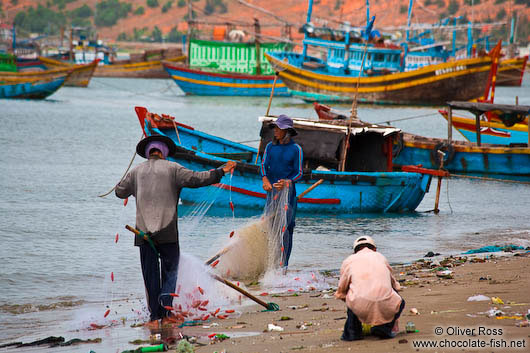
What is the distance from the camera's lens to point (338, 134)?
13.2m

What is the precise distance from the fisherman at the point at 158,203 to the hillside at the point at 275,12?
344ft

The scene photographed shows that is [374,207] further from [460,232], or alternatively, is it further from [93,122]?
[93,122]

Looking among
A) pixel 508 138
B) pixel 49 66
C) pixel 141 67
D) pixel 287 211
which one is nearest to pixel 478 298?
pixel 287 211

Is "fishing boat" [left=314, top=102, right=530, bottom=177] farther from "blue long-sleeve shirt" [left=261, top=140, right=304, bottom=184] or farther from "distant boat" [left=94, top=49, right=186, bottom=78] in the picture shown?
"distant boat" [left=94, top=49, right=186, bottom=78]

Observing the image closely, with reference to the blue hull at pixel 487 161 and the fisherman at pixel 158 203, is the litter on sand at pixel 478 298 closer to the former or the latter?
the fisherman at pixel 158 203

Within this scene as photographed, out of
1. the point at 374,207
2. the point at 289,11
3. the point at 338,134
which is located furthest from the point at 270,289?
the point at 289,11

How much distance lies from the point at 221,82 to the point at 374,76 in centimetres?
1189

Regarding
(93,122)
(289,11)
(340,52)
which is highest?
(289,11)

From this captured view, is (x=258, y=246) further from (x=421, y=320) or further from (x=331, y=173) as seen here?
(x=331, y=173)

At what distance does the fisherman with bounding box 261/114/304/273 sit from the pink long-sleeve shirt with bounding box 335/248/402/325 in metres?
2.97

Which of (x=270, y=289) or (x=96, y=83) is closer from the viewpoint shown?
(x=270, y=289)

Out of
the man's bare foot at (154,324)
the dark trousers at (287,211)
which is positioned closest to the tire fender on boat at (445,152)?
the dark trousers at (287,211)

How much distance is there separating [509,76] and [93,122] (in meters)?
51.8

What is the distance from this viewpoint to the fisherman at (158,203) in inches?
237
